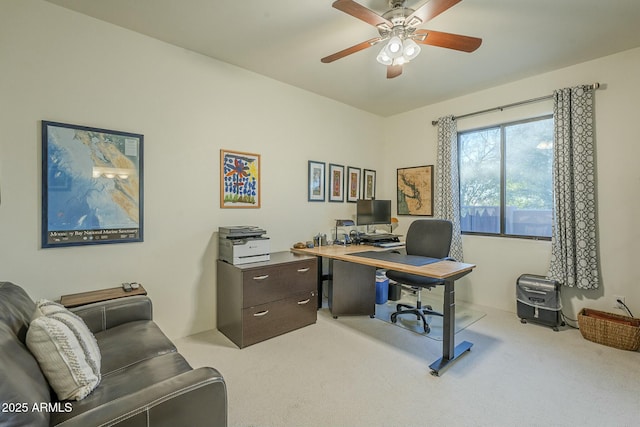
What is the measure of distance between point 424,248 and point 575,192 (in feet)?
5.11

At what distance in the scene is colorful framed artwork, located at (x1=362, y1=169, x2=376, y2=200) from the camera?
14.5 ft

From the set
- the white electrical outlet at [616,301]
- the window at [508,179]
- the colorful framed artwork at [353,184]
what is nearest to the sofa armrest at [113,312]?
the colorful framed artwork at [353,184]

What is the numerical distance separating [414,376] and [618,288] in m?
2.33

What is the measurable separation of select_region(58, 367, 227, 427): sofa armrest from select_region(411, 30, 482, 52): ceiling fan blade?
91.7 inches

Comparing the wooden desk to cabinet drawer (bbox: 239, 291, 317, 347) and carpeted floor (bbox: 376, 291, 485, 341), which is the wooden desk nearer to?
carpeted floor (bbox: 376, 291, 485, 341)

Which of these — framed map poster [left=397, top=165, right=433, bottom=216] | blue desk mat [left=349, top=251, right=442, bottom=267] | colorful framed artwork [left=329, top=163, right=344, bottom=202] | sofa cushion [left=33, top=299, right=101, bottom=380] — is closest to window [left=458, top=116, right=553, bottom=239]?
framed map poster [left=397, top=165, right=433, bottom=216]

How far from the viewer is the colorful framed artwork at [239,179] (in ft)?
9.63

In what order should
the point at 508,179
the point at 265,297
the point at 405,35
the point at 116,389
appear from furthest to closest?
the point at 508,179 → the point at 265,297 → the point at 405,35 → the point at 116,389

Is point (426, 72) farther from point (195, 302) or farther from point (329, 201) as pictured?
point (195, 302)

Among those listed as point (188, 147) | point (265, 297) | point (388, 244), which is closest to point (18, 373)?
point (265, 297)

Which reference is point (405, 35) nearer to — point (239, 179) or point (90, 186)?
point (239, 179)

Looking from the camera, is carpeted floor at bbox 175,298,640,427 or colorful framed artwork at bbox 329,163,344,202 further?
colorful framed artwork at bbox 329,163,344,202

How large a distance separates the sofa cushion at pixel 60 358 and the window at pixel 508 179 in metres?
4.00

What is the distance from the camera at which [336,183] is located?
13.1 feet
